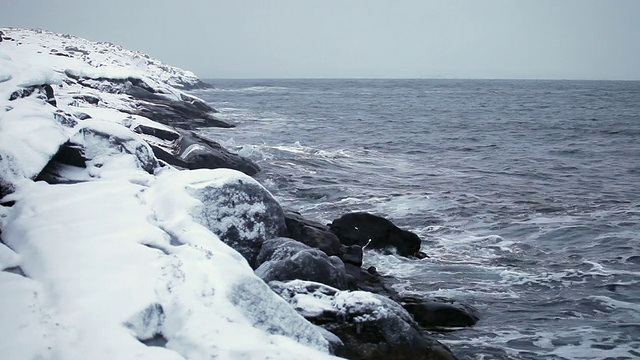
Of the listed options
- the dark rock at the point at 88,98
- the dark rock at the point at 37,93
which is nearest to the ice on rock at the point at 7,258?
the dark rock at the point at 37,93

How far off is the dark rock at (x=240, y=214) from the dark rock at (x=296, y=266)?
1.48ft

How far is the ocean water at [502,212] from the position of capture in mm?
8203

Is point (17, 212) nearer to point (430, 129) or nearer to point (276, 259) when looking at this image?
point (276, 259)

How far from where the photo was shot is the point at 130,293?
5020mm

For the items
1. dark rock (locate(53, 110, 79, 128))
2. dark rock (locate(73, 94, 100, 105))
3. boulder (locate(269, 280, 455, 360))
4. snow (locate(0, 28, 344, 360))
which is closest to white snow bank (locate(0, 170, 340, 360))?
snow (locate(0, 28, 344, 360))

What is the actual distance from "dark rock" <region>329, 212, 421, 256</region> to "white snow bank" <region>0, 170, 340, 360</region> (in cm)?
504

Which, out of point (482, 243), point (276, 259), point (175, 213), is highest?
point (175, 213)

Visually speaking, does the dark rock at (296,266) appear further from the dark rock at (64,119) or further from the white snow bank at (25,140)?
the dark rock at (64,119)

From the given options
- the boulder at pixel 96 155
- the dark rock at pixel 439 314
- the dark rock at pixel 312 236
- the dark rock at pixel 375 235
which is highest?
the boulder at pixel 96 155

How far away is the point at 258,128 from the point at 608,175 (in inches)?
739

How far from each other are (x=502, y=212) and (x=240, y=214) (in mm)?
8777

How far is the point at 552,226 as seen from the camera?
42.2 feet

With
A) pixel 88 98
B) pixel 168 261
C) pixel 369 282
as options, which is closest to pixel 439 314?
pixel 369 282

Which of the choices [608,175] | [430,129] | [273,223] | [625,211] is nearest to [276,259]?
[273,223]
